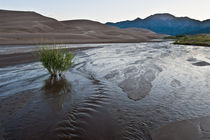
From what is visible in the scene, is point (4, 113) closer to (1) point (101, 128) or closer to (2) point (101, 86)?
(1) point (101, 128)

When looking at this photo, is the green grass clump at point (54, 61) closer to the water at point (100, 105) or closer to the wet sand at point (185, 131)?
the water at point (100, 105)

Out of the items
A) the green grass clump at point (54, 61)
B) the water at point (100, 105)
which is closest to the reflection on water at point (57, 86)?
the water at point (100, 105)

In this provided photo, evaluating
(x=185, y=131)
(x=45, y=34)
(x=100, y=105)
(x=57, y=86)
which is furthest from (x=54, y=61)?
(x=45, y=34)

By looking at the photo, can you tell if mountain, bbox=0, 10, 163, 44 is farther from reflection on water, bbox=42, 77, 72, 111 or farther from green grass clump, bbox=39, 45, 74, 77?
reflection on water, bbox=42, 77, 72, 111

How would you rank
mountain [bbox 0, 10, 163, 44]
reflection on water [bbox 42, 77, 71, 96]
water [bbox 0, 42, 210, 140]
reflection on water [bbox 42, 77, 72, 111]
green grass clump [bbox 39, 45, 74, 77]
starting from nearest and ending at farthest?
1. water [bbox 0, 42, 210, 140]
2. reflection on water [bbox 42, 77, 72, 111]
3. reflection on water [bbox 42, 77, 71, 96]
4. green grass clump [bbox 39, 45, 74, 77]
5. mountain [bbox 0, 10, 163, 44]

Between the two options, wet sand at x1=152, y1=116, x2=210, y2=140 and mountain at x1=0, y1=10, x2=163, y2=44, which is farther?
mountain at x1=0, y1=10, x2=163, y2=44

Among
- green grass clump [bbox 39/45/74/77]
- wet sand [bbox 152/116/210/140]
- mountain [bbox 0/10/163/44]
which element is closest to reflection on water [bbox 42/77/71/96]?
green grass clump [bbox 39/45/74/77]

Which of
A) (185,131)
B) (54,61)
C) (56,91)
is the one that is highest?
(54,61)

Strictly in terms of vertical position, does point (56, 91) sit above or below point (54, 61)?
below

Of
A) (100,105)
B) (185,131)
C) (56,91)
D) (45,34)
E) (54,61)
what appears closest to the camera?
(185,131)

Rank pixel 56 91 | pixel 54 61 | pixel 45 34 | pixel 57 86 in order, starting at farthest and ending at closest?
pixel 45 34 → pixel 54 61 → pixel 57 86 → pixel 56 91

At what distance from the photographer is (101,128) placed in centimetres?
404

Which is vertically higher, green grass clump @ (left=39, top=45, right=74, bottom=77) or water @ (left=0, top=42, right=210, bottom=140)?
green grass clump @ (left=39, top=45, right=74, bottom=77)

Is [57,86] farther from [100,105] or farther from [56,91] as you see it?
[100,105]
